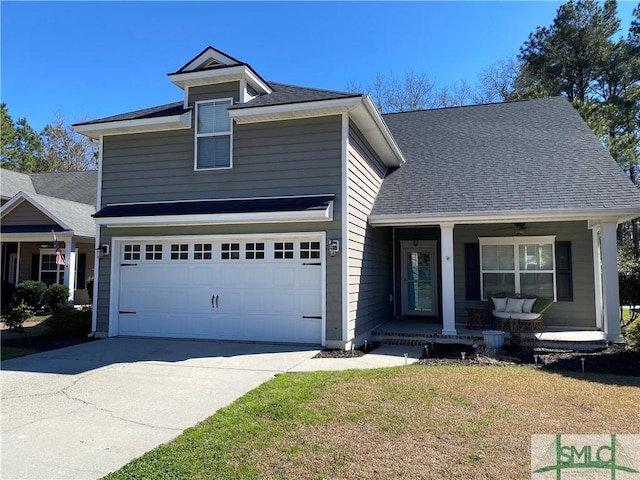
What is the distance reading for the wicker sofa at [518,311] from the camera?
9.30 m

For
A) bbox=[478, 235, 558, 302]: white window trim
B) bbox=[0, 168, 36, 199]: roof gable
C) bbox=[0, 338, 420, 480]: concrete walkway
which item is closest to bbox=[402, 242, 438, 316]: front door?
bbox=[478, 235, 558, 302]: white window trim

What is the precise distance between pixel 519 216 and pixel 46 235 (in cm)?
1445

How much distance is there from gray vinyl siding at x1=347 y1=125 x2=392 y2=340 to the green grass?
19.8 feet

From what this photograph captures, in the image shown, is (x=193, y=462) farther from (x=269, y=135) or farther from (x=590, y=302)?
(x=590, y=302)

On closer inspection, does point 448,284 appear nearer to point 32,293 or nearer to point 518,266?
point 518,266

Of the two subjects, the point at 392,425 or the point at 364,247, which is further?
the point at 364,247

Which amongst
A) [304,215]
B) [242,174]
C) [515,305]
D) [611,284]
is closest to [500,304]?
[515,305]

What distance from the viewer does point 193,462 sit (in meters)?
3.58

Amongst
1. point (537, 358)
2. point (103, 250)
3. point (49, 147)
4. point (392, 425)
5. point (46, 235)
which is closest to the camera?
point (392, 425)

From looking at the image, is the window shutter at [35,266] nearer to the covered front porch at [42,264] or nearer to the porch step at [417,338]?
the covered front porch at [42,264]

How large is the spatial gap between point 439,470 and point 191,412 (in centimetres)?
277

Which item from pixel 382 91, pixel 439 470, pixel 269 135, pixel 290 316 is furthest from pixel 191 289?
pixel 382 91

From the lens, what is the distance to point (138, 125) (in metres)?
9.78

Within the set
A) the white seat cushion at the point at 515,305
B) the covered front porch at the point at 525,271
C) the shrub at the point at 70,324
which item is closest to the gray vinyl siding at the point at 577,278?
the covered front porch at the point at 525,271
